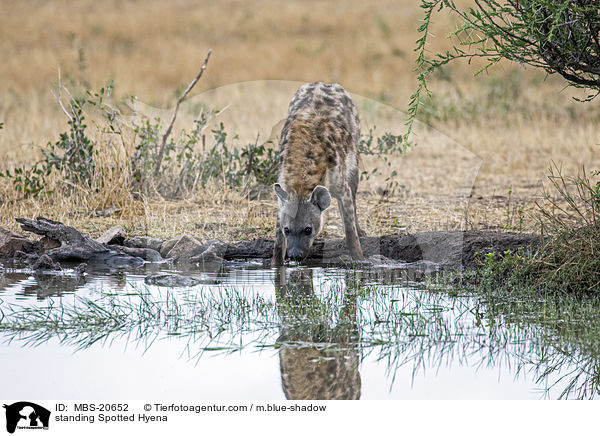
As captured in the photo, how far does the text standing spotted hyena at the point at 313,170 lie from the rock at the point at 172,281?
0.92 m

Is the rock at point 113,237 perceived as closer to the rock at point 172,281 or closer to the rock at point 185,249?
the rock at point 185,249

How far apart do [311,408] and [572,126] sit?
1444 cm

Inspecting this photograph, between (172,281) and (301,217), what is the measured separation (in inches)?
51.6

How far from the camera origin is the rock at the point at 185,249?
332 inches

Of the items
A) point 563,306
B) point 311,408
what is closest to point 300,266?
point 563,306

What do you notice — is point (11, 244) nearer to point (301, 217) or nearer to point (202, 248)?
point (202, 248)

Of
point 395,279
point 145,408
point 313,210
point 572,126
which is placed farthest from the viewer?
point 572,126

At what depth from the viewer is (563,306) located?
593 centimetres

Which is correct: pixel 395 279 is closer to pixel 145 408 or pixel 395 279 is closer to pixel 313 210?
pixel 313 210

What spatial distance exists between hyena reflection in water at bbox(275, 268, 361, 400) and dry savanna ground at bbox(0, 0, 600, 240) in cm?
321

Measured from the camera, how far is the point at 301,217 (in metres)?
7.60

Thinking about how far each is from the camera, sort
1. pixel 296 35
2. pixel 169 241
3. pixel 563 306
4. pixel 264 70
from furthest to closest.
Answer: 1. pixel 296 35
2. pixel 264 70
3. pixel 169 241
4. pixel 563 306

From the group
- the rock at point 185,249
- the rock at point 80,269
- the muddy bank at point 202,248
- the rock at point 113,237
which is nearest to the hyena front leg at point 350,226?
the muddy bank at point 202,248

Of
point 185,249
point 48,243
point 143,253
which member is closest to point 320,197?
point 185,249
